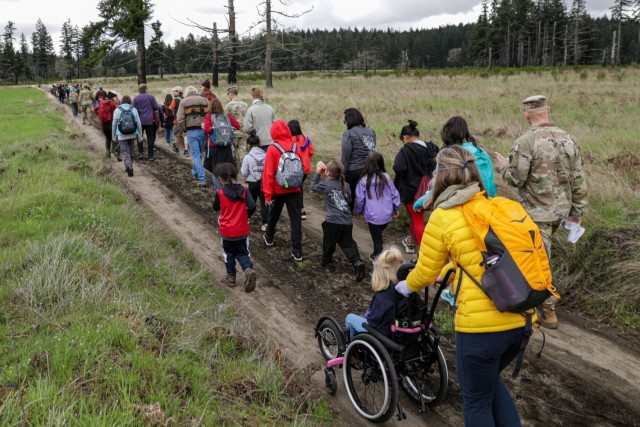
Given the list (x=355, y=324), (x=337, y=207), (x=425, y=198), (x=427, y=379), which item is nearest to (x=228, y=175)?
(x=337, y=207)

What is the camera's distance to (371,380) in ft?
12.3

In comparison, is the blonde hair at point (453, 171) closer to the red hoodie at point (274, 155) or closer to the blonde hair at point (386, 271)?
the blonde hair at point (386, 271)

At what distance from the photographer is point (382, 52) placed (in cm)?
11456

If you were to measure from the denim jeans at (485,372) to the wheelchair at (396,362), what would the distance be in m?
0.58

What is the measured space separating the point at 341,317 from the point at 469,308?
283cm

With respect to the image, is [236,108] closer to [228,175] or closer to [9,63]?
[228,175]

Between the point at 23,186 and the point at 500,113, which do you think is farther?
the point at 500,113

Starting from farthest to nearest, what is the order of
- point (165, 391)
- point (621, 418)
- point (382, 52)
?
1. point (382, 52)
2. point (621, 418)
3. point (165, 391)

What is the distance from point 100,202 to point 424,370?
636 cm

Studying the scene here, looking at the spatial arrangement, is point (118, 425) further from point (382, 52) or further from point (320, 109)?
point (382, 52)

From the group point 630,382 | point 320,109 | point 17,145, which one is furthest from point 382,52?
point 630,382

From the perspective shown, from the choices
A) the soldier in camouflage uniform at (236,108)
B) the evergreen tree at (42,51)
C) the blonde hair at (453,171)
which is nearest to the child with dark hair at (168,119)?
the soldier in camouflage uniform at (236,108)

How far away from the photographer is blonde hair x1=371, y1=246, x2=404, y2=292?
3.71m

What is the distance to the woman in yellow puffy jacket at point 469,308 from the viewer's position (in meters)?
2.74
